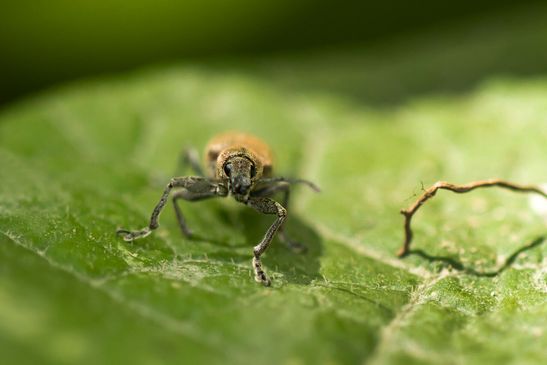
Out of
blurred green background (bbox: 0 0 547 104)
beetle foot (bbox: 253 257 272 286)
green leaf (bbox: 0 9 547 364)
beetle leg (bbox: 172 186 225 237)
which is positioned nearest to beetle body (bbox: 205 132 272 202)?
beetle leg (bbox: 172 186 225 237)

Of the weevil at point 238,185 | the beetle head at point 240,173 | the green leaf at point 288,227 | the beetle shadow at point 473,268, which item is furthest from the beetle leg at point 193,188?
the beetle shadow at point 473,268

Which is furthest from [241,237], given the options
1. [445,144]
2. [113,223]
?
[445,144]

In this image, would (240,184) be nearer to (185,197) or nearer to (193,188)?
(193,188)

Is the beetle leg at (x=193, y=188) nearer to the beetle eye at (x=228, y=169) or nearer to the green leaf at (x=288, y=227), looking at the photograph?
the beetle eye at (x=228, y=169)

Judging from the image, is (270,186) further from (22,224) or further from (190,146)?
(22,224)

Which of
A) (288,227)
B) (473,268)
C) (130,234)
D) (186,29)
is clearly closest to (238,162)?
(288,227)

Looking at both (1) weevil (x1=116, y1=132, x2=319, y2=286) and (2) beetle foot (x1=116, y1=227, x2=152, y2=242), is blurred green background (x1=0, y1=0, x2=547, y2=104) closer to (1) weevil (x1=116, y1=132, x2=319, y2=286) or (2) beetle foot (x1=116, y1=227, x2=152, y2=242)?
→ (1) weevil (x1=116, y1=132, x2=319, y2=286)

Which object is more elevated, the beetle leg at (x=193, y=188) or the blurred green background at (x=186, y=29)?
the blurred green background at (x=186, y=29)
